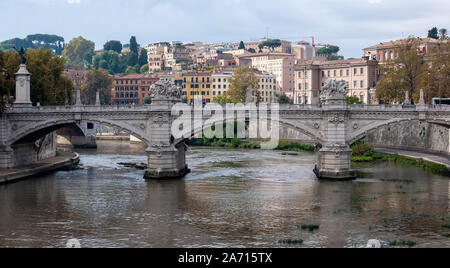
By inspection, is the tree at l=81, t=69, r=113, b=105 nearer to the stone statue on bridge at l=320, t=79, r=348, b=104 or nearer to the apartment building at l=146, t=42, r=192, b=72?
the apartment building at l=146, t=42, r=192, b=72

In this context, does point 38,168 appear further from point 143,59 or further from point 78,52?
point 78,52

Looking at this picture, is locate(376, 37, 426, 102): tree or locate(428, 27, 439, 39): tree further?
locate(428, 27, 439, 39): tree

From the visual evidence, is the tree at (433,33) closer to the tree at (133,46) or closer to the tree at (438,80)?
the tree at (438,80)

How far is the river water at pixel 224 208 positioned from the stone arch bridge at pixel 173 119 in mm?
1727

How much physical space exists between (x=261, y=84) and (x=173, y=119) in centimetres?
6740

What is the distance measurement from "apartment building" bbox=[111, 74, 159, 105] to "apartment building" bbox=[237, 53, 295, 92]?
809 inches

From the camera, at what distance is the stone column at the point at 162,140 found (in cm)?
4544

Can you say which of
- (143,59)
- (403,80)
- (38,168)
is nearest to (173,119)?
(38,168)

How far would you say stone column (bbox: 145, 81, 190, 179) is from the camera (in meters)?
45.4

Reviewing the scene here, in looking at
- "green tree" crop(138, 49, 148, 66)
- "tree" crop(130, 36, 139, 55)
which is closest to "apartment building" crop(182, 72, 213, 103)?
"green tree" crop(138, 49, 148, 66)

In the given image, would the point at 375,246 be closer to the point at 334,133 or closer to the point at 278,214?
the point at 278,214

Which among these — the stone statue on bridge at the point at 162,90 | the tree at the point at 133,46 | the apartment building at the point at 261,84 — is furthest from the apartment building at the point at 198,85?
the stone statue on bridge at the point at 162,90

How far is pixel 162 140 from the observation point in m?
45.8
